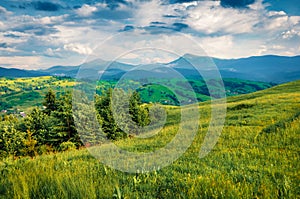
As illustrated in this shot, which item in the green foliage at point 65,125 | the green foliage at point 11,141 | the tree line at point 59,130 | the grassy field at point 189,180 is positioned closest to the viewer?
the grassy field at point 189,180

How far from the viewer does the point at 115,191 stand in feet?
18.6

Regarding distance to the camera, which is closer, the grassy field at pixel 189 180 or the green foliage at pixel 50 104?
the grassy field at pixel 189 180

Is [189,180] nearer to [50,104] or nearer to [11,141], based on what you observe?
[50,104]

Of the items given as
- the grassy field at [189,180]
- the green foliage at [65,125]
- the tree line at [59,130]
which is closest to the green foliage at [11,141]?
the tree line at [59,130]

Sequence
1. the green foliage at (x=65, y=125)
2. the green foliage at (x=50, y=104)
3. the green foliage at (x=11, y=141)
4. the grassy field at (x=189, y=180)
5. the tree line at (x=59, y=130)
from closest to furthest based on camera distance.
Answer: the grassy field at (x=189, y=180) < the tree line at (x=59, y=130) < the green foliage at (x=65, y=125) < the green foliage at (x=11, y=141) < the green foliage at (x=50, y=104)

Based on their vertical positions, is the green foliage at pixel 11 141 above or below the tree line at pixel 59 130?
below

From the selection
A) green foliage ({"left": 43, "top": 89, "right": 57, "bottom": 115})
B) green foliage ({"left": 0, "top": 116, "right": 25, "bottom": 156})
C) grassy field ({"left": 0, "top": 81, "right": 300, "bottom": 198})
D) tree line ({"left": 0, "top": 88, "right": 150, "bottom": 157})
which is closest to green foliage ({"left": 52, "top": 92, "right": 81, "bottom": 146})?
tree line ({"left": 0, "top": 88, "right": 150, "bottom": 157})

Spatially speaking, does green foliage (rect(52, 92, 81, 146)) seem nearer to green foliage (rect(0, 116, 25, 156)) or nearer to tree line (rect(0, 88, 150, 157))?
tree line (rect(0, 88, 150, 157))

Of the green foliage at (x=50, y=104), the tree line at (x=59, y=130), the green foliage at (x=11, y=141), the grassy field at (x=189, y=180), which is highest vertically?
the grassy field at (x=189, y=180)

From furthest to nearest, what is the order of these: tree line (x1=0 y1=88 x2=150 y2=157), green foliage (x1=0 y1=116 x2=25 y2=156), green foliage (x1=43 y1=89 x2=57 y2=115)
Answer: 1. green foliage (x1=43 y1=89 x2=57 y2=115)
2. green foliage (x1=0 y1=116 x2=25 y2=156)
3. tree line (x1=0 y1=88 x2=150 y2=157)

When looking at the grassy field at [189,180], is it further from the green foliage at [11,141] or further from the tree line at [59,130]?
the green foliage at [11,141]

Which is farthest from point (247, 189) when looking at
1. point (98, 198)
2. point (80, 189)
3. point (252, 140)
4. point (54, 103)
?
point (54, 103)

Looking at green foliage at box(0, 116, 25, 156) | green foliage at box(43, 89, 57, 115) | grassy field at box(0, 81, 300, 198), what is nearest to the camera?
grassy field at box(0, 81, 300, 198)

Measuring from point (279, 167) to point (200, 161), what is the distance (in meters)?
2.61
